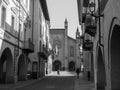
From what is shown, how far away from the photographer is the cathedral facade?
2987 inches

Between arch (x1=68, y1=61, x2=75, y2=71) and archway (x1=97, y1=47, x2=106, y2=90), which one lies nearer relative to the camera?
archway (x1=97, y1=47, x2=106, y2=90)

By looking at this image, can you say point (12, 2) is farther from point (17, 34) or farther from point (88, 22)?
point (88, 22)

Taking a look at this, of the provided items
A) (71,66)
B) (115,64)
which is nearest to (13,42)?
(115,64)

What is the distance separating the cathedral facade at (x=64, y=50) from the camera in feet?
249

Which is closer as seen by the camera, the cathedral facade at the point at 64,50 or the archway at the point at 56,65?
the cathedral facade at the point at 64,50

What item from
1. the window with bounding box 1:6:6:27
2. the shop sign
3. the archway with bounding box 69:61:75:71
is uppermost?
the window with bounding box 1:6:6:27

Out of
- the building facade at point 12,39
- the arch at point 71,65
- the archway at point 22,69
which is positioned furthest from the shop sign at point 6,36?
the arch at point 71,65

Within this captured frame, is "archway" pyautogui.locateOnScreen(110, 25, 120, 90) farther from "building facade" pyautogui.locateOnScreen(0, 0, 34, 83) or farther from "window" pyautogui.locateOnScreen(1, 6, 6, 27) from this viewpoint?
"window" pyautogui.locateOnScreen(1, 6, 6, 27)

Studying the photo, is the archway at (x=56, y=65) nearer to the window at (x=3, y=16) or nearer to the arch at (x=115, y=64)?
the window at (x=3, y=16)

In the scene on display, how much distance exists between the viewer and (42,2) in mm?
41938

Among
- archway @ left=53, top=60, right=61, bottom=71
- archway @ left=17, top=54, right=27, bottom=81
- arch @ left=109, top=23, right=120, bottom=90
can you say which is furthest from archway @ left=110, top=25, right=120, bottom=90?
archway @ left=53, top=60, right=61, bottom=71

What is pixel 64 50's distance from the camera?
7750cm

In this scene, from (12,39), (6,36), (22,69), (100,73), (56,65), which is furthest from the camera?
(56,65)

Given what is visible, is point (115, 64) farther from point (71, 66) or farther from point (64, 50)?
point (64, 50)
